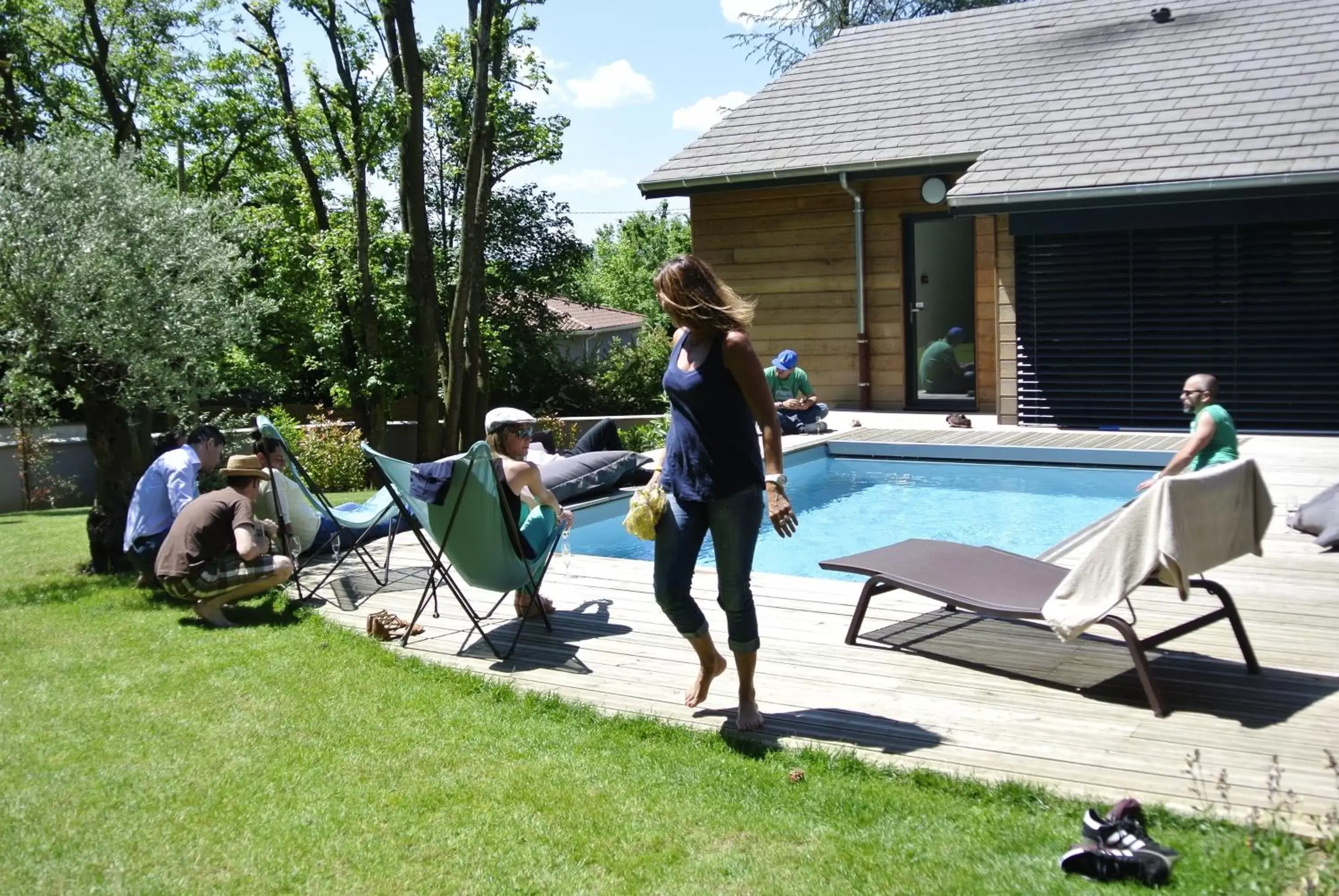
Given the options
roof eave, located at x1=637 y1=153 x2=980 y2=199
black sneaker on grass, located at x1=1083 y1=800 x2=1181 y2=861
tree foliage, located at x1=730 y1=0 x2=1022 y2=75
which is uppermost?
tree foliage, located at x1=730 y1=0 x2=1022 y2=75

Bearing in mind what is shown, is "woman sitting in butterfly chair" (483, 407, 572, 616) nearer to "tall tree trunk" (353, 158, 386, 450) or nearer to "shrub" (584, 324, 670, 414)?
"tall tree trunk" (353, 158, 386, 450)

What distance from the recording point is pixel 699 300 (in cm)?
427

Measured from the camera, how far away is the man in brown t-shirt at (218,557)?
6.41 meters

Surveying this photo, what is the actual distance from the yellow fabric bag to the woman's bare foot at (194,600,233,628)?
9.82 feet

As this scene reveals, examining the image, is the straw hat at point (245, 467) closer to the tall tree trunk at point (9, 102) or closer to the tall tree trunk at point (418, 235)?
the tall tree trunk at point (9, 102)

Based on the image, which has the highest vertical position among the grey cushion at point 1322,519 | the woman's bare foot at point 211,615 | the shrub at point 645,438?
the shrub at point 645,438

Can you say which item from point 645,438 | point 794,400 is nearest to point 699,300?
point 794,400

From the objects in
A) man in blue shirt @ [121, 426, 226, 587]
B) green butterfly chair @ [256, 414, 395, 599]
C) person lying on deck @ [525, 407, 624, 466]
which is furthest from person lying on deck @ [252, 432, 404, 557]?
person lying on deck @ [525, 407, 624, 466]

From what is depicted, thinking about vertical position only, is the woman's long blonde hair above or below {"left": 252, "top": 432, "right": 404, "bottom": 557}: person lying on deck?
above

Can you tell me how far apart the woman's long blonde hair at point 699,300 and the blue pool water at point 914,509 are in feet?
15.7

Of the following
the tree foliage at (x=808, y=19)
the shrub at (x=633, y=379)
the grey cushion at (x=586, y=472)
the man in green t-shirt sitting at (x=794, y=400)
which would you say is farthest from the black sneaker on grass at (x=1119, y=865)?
the tree foliage at (x=808, y=19)

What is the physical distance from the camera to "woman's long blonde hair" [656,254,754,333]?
14.0 feet

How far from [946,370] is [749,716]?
11.7 metres

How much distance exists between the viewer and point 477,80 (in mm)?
14914
